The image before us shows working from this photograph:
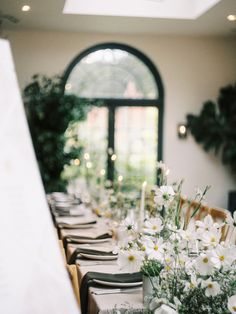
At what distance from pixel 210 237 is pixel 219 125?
6.43m

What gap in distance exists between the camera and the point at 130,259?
5.15 feet

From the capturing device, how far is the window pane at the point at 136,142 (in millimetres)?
7934

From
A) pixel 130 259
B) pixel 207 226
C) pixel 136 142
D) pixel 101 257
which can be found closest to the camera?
pixel 207 226

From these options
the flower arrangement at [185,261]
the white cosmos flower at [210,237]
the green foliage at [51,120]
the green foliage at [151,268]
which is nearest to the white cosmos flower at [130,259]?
the flower arrangement at [185,261]

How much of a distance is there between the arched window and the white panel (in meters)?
7.17

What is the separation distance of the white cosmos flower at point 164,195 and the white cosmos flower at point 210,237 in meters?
0.20

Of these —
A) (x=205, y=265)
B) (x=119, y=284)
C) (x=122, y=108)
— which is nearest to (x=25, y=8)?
(x=122, y=108)

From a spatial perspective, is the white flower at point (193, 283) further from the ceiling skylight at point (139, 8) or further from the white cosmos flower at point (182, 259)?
the ceiling skylight at point (139, 8)

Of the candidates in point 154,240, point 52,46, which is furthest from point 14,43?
point 154,240

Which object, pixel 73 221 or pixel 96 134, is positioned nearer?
pixel 73 221

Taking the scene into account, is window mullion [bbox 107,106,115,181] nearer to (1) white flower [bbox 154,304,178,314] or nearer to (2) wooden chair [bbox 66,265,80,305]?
(2) wooden chair [bbox 66,265,80,305]

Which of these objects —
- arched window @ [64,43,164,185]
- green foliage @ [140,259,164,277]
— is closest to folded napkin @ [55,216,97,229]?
green foliage @ [140,259,164,277]

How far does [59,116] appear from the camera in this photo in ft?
22.9

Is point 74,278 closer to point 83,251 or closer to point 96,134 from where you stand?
point 83,251
